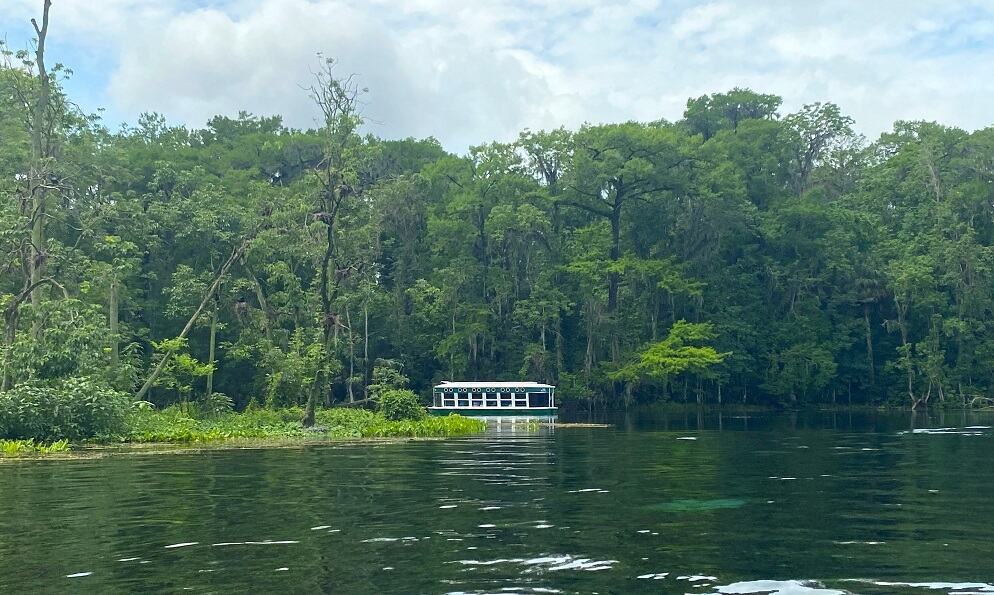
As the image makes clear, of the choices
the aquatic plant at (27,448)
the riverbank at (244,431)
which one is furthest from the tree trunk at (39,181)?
the aquatic plant at (27,448)

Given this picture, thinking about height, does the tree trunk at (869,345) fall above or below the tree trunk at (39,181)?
below

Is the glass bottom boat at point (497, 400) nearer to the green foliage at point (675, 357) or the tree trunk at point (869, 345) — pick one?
the green foliage at point (675, 357)

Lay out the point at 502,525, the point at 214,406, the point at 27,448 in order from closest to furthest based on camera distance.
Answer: the point at 502,525, the point at 27,448, the point at 214,406

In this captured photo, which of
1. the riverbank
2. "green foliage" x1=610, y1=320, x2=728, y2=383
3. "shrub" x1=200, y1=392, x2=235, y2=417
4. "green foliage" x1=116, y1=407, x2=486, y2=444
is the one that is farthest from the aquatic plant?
"green foliage" x1=610, y1=320, x2=728, y2=383

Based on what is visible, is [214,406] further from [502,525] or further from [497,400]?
[502,525]

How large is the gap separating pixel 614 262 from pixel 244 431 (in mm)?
39102

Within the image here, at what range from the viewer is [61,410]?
101 feet

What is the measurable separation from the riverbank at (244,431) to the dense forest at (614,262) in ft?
45.8

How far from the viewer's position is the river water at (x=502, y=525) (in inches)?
401

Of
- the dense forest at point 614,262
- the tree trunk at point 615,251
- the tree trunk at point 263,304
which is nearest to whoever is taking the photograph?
the tree trunk at point 263,304

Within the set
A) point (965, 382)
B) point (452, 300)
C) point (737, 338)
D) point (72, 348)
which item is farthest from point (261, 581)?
point (965, 382)

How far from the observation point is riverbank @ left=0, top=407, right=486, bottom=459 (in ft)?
97.7

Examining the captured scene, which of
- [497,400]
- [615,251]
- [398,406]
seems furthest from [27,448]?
[615,251]

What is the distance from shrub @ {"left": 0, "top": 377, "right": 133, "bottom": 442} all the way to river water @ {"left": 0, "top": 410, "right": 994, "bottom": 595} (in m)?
5.17
